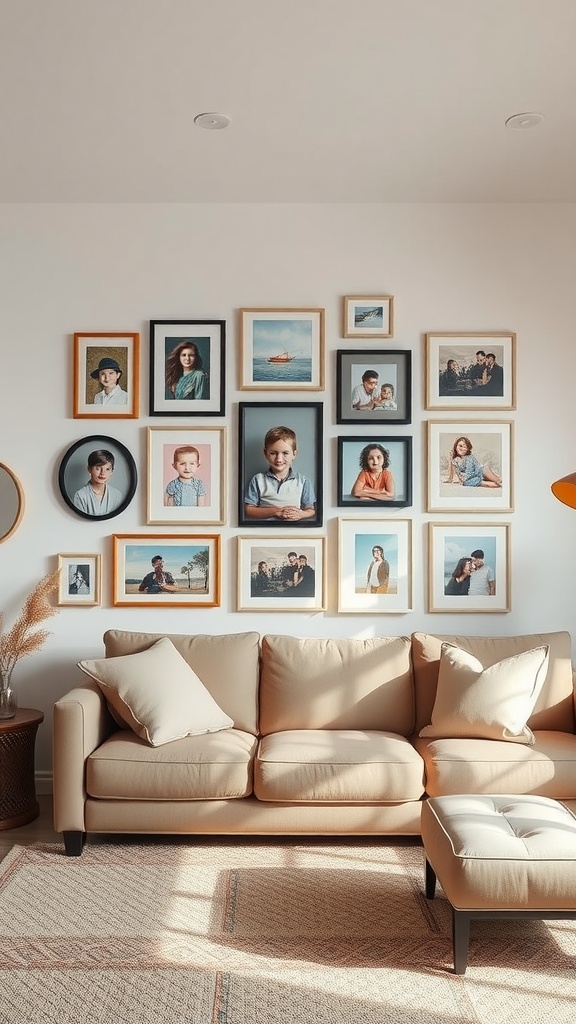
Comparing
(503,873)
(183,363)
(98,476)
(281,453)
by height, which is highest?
(183,363)

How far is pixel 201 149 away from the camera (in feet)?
12.4

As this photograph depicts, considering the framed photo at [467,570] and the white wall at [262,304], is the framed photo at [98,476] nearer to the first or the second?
the white wall at [262,304]

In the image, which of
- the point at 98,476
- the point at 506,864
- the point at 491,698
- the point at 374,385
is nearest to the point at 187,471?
the point at 98,476

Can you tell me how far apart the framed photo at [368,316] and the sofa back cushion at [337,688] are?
60.8 inches

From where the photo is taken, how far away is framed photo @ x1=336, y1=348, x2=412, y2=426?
171 inches

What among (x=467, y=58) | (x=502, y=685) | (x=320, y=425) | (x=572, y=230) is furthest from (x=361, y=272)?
(x=502, y=685)

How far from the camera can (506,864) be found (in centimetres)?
242

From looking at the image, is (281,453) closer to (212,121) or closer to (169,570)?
(169,570)

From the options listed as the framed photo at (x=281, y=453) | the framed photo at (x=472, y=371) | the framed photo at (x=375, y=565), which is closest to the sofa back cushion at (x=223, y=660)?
the framed photo at (x=375, y=565)

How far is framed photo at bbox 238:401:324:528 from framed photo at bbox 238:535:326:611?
0.17 m

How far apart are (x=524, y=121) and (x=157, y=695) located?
2.77 meters

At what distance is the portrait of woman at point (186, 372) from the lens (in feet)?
14.3

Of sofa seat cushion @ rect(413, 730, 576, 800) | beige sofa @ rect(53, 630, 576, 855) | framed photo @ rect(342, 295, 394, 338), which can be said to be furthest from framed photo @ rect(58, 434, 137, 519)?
sofa seat cushion @ rect(413, 730, 576, 800)

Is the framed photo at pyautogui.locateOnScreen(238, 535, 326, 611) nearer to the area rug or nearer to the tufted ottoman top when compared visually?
the area rug
